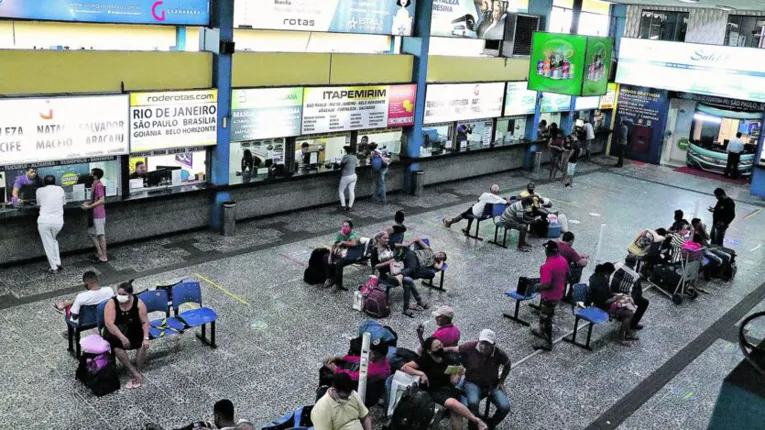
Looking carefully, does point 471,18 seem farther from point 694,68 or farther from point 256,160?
point 694,68

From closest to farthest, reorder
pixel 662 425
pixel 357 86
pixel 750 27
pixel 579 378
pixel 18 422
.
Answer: pixel 18 422
pixel 662 425
pixel 579 378
pixel 357 86
pixel 750 27

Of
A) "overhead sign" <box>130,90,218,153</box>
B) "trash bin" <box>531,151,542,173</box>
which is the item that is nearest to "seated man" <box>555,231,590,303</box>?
"overhead sign" <box>130,90,218,153</box>

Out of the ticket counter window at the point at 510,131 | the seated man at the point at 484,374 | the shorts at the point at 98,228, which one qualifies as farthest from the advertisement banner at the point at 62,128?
the ticket counter window at the point at 510,131

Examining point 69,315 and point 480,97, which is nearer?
point 69,315

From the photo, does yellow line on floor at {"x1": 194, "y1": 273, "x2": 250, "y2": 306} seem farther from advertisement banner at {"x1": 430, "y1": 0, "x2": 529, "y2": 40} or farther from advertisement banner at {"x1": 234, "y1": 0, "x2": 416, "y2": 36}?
advertisement banner at {"x1": 430, "y1": 0, "x2": 529, "y2": 40}

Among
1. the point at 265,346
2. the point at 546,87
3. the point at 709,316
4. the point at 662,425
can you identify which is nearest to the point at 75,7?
the point at 265,346

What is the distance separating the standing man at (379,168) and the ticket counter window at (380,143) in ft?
0.84

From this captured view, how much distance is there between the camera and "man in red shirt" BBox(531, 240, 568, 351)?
9891 mm

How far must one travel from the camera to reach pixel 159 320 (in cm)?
891

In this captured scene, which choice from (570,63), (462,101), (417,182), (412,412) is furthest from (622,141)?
(412,412)

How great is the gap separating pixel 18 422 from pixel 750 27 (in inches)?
1044

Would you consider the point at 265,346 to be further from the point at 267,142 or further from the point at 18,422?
the point at 267,142

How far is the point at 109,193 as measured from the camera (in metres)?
12.6

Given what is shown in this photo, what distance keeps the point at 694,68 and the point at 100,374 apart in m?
22.2
